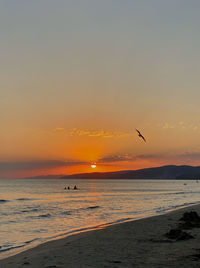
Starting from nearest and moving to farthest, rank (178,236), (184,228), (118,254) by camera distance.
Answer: (118,254) → (178,236) → (184,228)

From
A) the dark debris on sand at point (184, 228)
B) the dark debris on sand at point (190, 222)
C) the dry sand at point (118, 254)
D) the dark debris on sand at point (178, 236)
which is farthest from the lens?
the dark debris on sand at point (190, 222)

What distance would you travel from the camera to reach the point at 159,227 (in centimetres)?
2005

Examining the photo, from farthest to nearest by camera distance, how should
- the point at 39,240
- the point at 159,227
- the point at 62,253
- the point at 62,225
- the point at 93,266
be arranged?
1. the point at 62,225
2. the point at 159,227
3. the point at 39,240
4. the point at 62,253
5. the point at 93,266

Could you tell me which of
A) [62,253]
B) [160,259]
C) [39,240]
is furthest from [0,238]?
[160,259]

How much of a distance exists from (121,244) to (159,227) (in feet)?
20.8

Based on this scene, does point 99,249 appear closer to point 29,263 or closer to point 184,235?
point 29,263

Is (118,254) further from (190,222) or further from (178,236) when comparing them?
(190,222)

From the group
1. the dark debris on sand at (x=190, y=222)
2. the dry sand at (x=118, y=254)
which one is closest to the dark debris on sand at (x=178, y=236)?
the dry sand at (x=118, y=254)

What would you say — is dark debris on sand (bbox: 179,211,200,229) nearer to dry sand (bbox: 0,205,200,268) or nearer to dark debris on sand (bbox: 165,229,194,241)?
dry sand (bbox: 0,205,200,268)

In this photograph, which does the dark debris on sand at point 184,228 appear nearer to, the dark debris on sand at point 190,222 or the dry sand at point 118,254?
the dark debris on sand at point 190,222

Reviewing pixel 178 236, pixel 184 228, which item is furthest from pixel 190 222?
pixel 178 236

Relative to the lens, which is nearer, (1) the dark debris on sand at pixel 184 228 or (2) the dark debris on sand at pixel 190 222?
(1) the dark debris on sand at pixel 184 228

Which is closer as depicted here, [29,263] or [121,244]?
[29,263]

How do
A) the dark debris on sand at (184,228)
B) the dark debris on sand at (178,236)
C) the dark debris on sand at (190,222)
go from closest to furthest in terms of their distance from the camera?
the dark debris on sand at (178,236) → the dark debris on sand at (184,228) → the dark debris on sand at (190,222)
